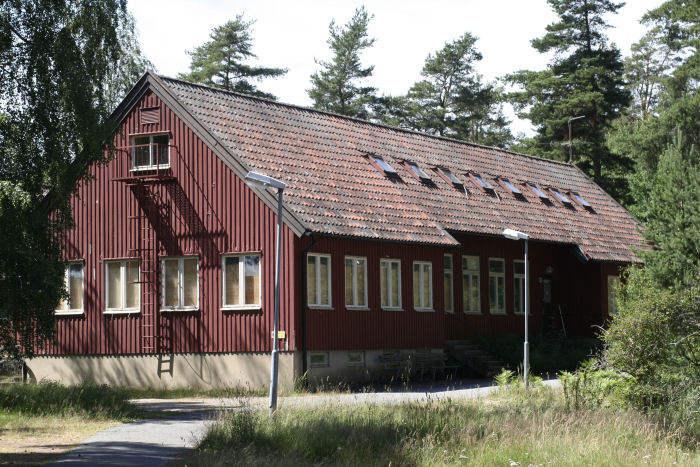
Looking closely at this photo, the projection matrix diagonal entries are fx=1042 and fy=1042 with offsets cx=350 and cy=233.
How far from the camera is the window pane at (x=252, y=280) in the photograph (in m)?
27.7

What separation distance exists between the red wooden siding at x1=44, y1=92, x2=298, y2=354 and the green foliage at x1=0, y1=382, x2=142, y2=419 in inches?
224

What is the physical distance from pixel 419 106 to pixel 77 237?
34307mm

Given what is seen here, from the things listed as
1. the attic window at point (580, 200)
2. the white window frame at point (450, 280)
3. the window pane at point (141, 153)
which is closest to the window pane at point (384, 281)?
the white window frame at point (450, 280)

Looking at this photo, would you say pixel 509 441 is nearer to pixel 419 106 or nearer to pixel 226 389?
pixel 226 389

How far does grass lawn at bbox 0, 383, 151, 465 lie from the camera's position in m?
16.7

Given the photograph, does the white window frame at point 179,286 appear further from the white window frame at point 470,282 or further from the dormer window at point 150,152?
the white window frame at point 470,282

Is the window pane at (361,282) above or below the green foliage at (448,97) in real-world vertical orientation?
below

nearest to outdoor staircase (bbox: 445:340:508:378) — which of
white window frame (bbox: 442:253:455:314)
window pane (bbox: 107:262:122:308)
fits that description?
white window frame (bbox: 442:253:455:314)

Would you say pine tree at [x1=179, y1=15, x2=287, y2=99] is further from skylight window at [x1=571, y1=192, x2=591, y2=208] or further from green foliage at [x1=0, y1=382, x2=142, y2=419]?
green foliage at [x1=0, y1=382, x2=142, y2=419]

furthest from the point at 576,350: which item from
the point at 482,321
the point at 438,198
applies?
the point at 438,198

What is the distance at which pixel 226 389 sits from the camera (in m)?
26.8

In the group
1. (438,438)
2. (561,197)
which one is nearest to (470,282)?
(561,197)

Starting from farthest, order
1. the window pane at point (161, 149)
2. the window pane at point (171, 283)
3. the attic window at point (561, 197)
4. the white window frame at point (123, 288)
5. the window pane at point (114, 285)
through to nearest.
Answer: the attic window at point (561, 197)
the window pane at point (114, 285)
the window pane at point (161, 149)
the white window frame at point (123, 288)
the window pane at point (171, 283)

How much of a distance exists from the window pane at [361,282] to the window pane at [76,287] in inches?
335
